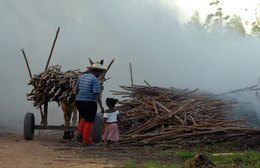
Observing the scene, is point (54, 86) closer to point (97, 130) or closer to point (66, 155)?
point (97, 130)

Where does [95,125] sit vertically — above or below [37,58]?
below

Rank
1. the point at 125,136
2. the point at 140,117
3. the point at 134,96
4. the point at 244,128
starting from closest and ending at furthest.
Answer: the point at 244,128
the point at 125,136
the point at 140,117
the point at 134,96

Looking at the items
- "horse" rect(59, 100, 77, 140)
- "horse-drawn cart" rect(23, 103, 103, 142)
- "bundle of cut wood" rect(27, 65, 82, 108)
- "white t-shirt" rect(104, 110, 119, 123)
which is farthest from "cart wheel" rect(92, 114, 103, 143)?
"horse" rect(59, 100, 77, 140)

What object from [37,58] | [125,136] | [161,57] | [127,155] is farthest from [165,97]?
[37,58]

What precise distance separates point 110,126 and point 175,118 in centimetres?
165

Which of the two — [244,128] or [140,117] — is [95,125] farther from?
[244,128]

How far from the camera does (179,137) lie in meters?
11.0

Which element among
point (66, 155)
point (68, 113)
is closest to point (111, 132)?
point (68, 113)

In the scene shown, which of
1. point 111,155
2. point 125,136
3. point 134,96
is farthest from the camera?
point 134,96

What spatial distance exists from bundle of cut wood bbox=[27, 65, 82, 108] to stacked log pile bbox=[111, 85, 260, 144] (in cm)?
159

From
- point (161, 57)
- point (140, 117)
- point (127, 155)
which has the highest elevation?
point (161, 57)

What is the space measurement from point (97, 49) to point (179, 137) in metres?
9.30

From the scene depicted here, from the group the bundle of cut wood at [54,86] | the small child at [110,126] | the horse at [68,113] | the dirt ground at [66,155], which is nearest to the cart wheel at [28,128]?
the bundle of cut wood at [54,86]

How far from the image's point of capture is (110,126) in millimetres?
11156
